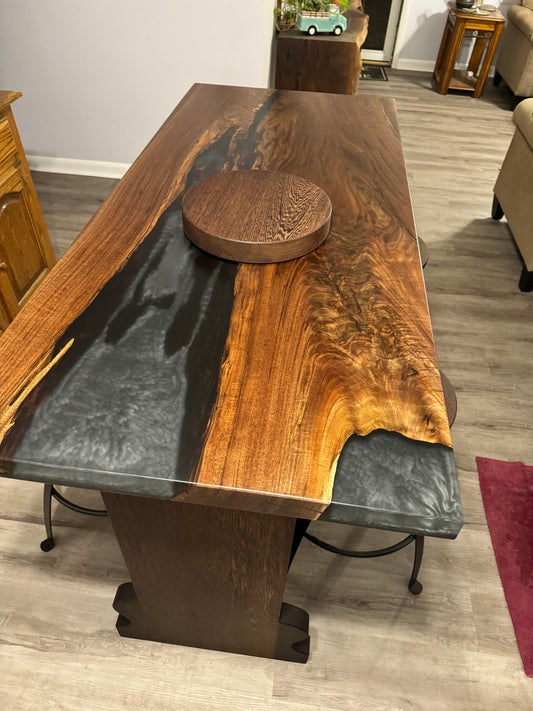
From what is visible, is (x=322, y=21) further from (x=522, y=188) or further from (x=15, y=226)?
(x=15, y=226)

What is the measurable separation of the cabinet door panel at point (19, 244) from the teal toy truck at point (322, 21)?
205cm

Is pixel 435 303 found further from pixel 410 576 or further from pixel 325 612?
pixel 325 612

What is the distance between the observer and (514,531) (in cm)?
166

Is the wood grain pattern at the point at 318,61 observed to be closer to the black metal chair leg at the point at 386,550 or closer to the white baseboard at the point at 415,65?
the white baseboard at the point at 415,65

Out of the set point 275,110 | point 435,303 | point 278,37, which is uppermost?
point 275,110

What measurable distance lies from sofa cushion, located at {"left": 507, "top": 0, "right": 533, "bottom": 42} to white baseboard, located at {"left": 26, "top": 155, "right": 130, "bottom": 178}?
331cm

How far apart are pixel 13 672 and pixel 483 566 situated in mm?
1290

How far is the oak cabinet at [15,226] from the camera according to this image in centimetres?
197

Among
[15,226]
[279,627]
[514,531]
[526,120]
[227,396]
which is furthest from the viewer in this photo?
[526,120]

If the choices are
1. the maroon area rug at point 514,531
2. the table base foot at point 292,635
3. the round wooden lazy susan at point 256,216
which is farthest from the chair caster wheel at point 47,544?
the maroon area rug at point 514,531

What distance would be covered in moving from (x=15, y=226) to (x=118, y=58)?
4.72 feet

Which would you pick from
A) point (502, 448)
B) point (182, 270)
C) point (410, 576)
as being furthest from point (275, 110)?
point (410, 576)

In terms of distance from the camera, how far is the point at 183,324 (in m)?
0.95

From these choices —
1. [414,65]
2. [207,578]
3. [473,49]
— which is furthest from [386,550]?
[414,65]
